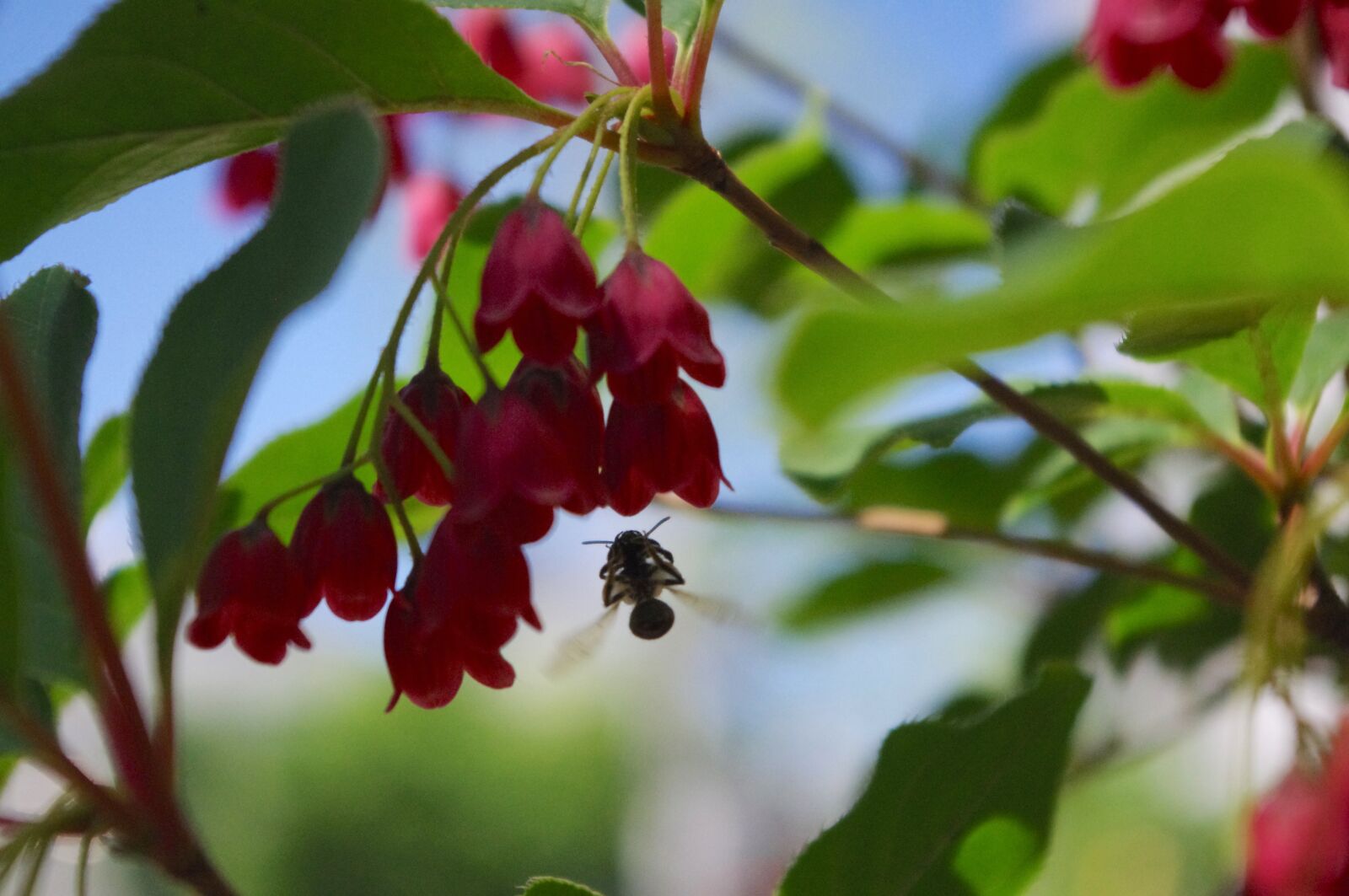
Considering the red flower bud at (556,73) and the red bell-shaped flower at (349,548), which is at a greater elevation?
the red flower bud at (556,73)

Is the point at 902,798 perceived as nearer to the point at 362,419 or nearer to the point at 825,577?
the point at 362,419

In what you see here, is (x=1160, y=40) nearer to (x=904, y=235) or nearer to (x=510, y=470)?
(x=904, y=235)

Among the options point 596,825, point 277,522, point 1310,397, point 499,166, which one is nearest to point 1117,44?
point 1310,397

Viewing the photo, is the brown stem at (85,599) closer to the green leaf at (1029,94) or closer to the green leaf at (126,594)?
the green leaf at (126,594)

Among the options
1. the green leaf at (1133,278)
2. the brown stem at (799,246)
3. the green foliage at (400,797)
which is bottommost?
the green leaf at (1133,278)

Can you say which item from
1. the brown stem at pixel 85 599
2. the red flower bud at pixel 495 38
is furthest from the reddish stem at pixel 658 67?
the red flower bud at pixel 495 38

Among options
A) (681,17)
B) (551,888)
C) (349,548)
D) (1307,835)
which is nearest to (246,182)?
(681,17)
